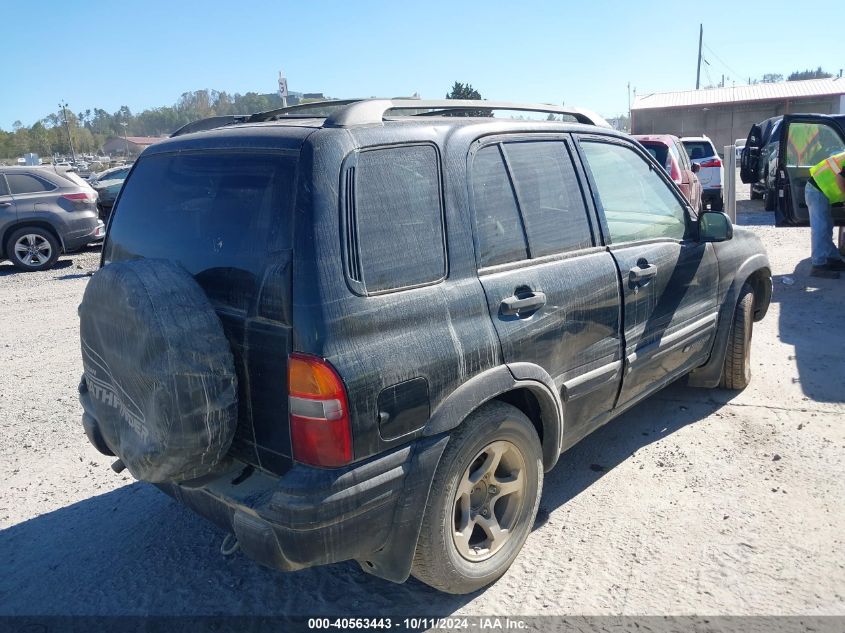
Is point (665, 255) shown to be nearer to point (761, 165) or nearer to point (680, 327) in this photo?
point (680, 327)

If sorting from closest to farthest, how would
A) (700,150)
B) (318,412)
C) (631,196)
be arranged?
(318,412)
(631,196)
(700,150)

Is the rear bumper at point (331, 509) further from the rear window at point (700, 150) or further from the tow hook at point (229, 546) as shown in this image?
the rear window at point (700, 150)

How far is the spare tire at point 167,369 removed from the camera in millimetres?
2328

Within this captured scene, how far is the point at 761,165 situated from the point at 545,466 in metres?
13.0

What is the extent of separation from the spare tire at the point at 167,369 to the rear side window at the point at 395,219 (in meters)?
0.59

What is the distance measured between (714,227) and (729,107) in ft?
155

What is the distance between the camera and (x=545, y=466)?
3248mm

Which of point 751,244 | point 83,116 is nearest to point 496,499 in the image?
point 751,244

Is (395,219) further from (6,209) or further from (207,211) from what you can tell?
(6,209)

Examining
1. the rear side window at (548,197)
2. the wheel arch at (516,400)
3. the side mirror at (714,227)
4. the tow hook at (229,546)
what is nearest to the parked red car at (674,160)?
the side mirror at (714,227)

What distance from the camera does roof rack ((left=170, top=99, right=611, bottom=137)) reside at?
2590mm

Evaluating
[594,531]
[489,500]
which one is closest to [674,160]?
[594,531]

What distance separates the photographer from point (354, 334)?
7.50ft

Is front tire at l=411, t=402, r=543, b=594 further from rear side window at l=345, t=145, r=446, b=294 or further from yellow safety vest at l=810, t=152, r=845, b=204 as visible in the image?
yellow safety vest at l=810, t=152, r=845, b=204
